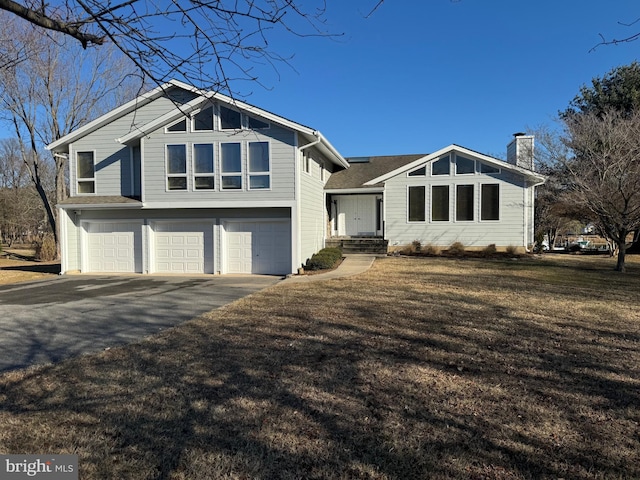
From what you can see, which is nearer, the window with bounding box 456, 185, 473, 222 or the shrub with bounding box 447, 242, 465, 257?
the shrub with bounding box 447, 242, 465, 257

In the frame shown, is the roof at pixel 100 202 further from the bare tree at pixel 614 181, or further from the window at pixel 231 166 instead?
the bare tree at pixel 614 181

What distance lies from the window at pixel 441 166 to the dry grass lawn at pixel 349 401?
42.0 feet

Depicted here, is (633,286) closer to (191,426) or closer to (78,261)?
(191,426)

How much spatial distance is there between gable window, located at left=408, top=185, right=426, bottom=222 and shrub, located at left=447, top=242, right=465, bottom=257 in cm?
183

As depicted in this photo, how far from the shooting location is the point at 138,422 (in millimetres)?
3342

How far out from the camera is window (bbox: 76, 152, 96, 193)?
1587 cm

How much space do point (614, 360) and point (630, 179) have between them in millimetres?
11583

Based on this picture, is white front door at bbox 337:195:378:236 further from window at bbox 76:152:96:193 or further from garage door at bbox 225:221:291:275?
window at bbox 76:152:96:193

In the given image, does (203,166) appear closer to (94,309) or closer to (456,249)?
(94,309)

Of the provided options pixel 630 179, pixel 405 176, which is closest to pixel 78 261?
pixel 405 176

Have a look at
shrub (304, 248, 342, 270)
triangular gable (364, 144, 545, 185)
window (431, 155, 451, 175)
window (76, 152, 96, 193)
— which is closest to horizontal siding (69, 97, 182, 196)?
window (76, 152, 96, 193)

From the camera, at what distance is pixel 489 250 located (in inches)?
738

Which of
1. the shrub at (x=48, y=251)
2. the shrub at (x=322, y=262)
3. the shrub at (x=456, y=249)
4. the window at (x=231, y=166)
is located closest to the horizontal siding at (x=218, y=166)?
the window at (x=231, y=166)

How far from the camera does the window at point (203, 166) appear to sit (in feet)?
47.4
